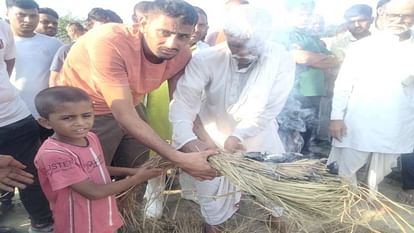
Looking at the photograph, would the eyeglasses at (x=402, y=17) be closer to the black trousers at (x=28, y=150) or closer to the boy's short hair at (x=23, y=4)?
the black trousers at (x=28, y=150)

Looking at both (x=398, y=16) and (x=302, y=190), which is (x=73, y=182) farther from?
(x=398, y=16)

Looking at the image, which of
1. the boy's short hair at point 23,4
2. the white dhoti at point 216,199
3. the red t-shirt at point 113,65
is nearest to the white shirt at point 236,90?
the red t-shirt at point 113,65

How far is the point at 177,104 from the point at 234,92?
0.38m

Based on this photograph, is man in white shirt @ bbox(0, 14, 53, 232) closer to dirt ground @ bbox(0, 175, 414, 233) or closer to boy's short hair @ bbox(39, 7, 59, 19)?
dirt ground @ bbox(0, 175, 414, 233)

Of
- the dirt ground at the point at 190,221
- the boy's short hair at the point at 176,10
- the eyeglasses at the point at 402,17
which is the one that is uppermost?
the boy's short hair at the point at 176,10

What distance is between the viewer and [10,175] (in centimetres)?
200

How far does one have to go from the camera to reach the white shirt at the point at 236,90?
2602mm

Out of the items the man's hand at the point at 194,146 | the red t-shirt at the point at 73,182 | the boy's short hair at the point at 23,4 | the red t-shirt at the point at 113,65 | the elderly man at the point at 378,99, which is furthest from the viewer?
the boy's short hair at the point at 23,4

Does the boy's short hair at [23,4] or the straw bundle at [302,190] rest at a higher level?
the boy's short hair at [23,4]

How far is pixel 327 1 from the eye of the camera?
4.46m

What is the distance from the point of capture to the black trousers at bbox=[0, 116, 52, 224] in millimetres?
2774

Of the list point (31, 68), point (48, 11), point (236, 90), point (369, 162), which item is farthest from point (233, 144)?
point (48, 11)

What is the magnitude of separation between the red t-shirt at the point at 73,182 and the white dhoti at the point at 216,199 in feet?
2.31

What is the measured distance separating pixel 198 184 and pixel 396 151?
175 cm
